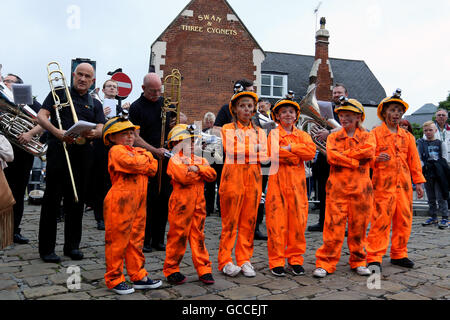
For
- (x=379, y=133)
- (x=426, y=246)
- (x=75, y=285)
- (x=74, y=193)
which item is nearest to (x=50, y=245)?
(x=74, y=193)

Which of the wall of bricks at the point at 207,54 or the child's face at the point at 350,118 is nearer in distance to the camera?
the child's face at the point at 350,118

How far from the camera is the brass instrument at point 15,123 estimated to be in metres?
5.25

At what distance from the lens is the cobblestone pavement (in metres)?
3.38

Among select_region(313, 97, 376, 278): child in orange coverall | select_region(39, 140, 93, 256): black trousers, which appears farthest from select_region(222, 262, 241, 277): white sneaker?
select_region(39, 140, 93, 256): black trousers

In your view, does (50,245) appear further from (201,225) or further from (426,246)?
(426,246)

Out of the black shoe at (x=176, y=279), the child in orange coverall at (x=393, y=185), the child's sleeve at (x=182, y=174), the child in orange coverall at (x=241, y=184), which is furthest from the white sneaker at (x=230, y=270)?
the child in orange coverall at (x=393, y=185)

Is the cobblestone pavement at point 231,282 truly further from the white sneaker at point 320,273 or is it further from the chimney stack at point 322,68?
the chimney stack at point 322,68

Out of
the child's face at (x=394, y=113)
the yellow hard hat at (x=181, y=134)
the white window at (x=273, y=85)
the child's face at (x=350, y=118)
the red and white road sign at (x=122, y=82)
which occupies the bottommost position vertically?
the yellow hard hat at (x=181, y=134)

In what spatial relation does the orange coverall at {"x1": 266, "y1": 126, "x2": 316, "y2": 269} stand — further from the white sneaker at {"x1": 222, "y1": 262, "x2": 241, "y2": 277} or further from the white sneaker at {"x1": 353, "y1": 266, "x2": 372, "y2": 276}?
the white sneaker at {"x1": 353, "y1": 266, "x2": 372, "y2": 276}

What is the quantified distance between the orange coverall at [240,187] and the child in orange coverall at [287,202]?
0.17m

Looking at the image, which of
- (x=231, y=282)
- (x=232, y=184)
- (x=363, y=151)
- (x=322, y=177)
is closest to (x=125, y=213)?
(x=232, y=184)

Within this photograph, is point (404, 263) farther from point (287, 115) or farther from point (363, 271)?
point (287, 115)

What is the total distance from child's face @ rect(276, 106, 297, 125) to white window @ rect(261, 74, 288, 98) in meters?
20.7

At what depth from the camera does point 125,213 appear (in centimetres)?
349
